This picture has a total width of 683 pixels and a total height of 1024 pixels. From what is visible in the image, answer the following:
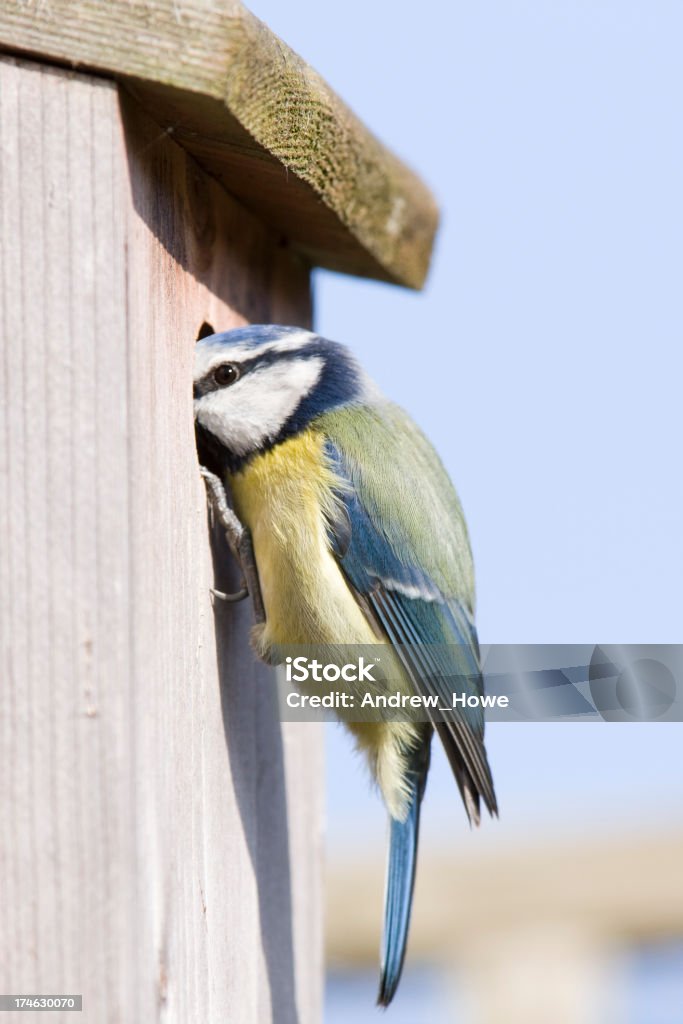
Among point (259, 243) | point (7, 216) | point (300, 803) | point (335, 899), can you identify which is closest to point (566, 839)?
point (335, 899)

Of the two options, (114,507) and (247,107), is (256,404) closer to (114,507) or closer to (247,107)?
(247,107)

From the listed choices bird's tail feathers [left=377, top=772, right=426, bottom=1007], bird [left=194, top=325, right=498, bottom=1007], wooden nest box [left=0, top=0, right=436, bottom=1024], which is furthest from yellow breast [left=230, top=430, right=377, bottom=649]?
bird's tail feathers [left=377, top=772, right=426, bottom=1007]

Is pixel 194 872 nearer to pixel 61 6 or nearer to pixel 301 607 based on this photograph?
pixel 301 607

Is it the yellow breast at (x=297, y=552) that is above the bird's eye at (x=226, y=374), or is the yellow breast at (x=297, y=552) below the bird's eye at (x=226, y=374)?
below

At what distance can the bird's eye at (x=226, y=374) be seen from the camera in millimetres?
2174

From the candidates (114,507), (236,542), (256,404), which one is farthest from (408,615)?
(114,507)

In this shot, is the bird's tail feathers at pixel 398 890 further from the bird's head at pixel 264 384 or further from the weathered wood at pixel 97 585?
the bird's head at pixel 264 384

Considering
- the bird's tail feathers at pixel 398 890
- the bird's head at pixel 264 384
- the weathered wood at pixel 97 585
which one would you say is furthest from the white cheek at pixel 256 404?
the bird's tail feathers at pixel 398 890

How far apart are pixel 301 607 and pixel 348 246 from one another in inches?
33.5

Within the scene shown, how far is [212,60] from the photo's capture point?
1.75 metres

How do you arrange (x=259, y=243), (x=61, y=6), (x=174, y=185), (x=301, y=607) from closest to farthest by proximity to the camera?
(x=61, y=6) → (x=174, y=185) → (x=301, y=607) → (x=259, y=243)

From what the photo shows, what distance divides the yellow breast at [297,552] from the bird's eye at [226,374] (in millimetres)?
139

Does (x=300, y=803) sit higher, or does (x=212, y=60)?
(x=212, y=60)

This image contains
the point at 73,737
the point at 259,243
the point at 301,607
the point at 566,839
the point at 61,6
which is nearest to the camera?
the point at 73,737
